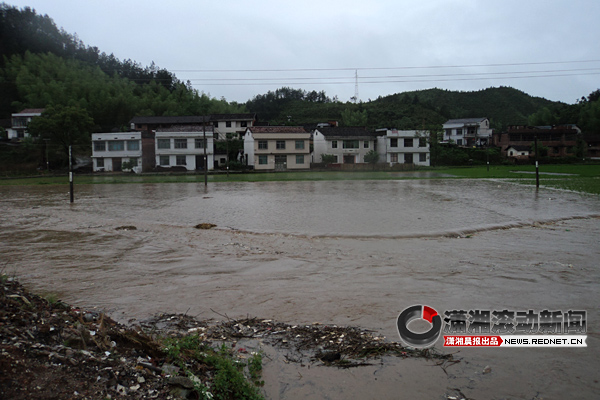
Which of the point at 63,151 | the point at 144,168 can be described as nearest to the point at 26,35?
the point at 63,151

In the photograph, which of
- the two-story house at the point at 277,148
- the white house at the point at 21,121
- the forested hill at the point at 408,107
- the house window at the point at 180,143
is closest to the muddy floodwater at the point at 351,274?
the house window at the point at 180,143

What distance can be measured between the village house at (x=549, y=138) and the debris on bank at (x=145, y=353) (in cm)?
8273

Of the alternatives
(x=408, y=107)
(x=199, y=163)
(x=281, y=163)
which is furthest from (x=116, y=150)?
(x=408, y=107)

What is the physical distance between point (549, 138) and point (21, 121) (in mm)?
92251

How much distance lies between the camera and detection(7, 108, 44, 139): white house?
75125 mm

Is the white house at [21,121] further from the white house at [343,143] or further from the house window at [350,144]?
the house window at [350,144]

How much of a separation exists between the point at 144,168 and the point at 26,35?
7555 cm

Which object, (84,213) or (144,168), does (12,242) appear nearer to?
(84,213)

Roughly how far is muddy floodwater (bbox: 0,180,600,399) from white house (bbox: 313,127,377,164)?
5347 cm

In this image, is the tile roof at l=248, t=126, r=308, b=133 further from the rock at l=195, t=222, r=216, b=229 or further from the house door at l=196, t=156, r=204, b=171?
the rock at l=195, t=222, r=216, b=229

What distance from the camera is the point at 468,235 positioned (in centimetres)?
1334

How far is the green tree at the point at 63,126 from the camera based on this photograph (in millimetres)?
62281

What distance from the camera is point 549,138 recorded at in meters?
79.4

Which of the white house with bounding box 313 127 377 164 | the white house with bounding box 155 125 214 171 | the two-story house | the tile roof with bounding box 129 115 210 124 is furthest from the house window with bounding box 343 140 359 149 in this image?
the tile roof with bounding box 129 115 210 124
